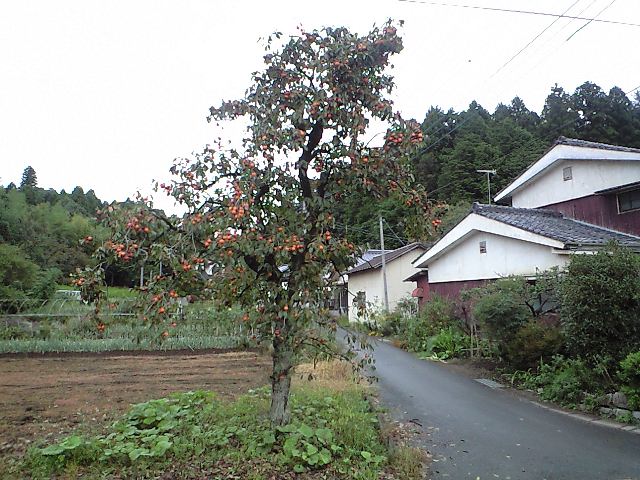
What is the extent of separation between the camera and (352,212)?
5.39m

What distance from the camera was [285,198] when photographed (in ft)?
15.0

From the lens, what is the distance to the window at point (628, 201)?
1273cm

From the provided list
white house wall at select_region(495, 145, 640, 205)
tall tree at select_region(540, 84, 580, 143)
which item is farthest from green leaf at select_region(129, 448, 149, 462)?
tall tree at select_region(540, 84, 580, 143)

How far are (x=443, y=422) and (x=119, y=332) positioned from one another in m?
13.0

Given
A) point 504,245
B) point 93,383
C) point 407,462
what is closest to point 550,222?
point 504,245

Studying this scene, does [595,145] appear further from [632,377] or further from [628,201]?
[632,377]

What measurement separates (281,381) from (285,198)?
1850mm

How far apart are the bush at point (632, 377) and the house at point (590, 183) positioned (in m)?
8.11

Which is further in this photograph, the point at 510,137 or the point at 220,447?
the point at 510,137

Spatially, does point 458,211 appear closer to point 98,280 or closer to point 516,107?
point 516,107

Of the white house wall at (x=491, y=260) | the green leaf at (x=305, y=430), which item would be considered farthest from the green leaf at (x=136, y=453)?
the white house wall at (x=491, y=260)

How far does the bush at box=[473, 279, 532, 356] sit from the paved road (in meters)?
1.22

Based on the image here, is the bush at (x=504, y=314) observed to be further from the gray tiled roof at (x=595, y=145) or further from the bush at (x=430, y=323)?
the gray tiled roof at (x=595, y=145)

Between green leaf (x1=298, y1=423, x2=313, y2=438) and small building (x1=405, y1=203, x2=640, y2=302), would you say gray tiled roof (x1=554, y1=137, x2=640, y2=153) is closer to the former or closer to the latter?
small building (x1=405, y1=203, x2=640, y2=302)
